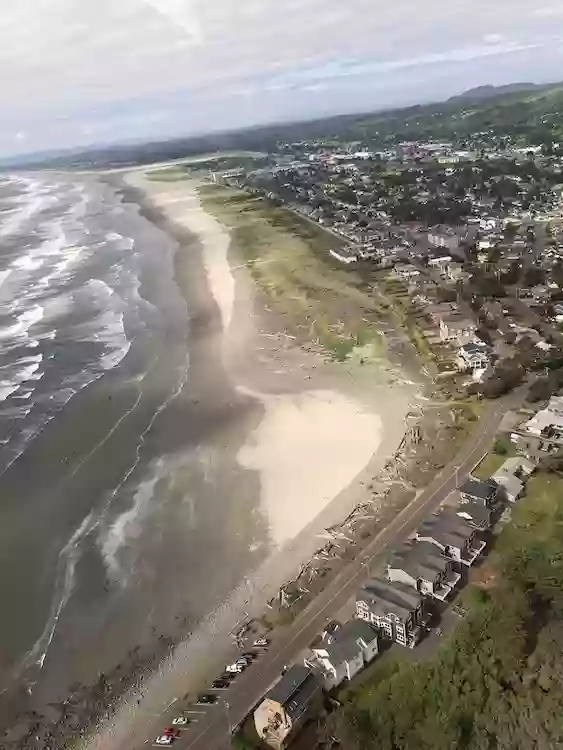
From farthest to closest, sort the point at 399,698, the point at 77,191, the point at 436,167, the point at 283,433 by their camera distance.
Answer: the point at 77,191 → the point at 436,167 → the point at 283,433 → the point at 399,698

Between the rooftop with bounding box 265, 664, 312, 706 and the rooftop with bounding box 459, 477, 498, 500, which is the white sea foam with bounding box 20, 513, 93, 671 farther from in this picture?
the rooftop with bounding box 459, 477, 498, 500

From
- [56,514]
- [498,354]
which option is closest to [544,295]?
[498,354]

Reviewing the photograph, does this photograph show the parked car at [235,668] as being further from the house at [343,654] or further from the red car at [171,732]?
the red car at [171,732]

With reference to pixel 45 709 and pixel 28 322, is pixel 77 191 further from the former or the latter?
pixel 45 709

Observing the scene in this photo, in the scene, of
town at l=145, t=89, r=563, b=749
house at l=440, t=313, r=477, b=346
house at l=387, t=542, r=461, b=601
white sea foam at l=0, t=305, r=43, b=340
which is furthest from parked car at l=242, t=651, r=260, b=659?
white sea foam at l=0, t=305, r=43, b=340

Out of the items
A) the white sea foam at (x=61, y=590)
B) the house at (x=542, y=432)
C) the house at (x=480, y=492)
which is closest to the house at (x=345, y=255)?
the house at (x=542, y=432)

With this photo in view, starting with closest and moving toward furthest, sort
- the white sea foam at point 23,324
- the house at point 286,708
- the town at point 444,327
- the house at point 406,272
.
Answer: the house at point 286,708, the town at point 444,327, the white sea foam at point 23,324, the house at point 406,272
